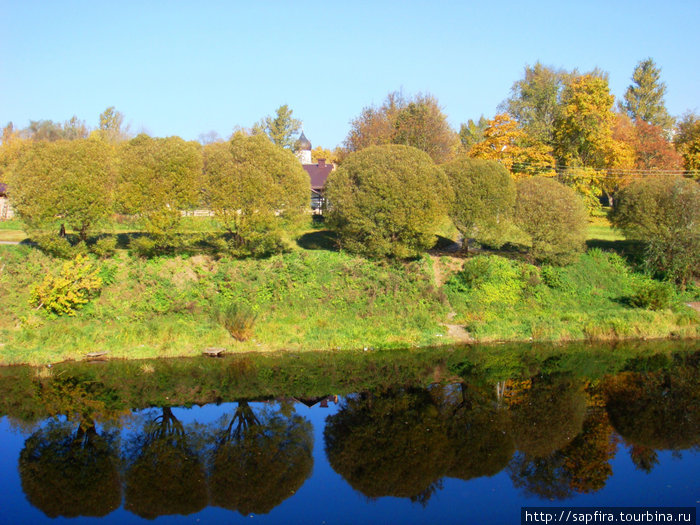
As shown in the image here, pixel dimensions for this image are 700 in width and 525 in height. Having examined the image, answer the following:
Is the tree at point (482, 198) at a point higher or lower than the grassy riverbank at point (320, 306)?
higher

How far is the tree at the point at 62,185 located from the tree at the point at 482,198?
1771 centimetres

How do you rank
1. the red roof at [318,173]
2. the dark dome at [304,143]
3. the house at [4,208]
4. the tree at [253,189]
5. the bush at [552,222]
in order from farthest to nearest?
the dark dome at [304,143], the red roof at [318,173], the house at [4,208], the bush at [552,222], the tree at [253,189]

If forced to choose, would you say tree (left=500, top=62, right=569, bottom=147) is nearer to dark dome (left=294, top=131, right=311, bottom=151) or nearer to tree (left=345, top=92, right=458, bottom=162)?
tree (left=345, top=92, right=458, bottom=162)

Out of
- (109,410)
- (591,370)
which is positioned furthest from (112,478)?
(591,370)

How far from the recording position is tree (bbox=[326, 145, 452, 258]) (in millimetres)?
28906

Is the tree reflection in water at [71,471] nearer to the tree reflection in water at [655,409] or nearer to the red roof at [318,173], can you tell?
the tree reflection in water at [655,409]

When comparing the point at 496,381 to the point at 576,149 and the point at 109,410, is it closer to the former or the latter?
the point at 109,410

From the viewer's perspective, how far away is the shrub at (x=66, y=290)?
77.8 ft

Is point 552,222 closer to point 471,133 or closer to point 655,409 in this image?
point 655,409

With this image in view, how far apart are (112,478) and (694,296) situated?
27935 mm

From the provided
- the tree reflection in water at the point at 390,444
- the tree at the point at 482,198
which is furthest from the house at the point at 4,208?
the tree reflection in water at the point at 390,444

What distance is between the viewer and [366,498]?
1338cm

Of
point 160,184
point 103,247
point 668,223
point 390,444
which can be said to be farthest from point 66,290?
point 668,223

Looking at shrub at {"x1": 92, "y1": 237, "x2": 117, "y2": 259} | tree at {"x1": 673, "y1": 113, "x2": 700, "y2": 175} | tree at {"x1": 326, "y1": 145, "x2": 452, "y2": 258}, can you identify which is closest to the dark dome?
tree at {"x1": 673, "y1": 113, "x2": 700, "y2": 175}
